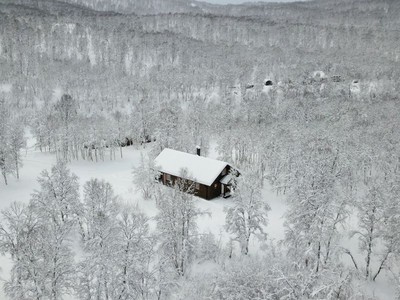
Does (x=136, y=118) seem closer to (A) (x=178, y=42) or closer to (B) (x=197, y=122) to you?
(B) (x=197, y=122)

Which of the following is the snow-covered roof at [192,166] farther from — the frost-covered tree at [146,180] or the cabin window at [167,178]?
the frost-covered tree at [146,180]

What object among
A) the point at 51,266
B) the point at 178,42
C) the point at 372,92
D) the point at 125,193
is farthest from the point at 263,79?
the point at 51,266

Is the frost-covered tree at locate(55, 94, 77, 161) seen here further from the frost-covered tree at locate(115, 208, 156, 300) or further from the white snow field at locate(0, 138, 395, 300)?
the frost-covered tree at locate(115, 208, 156, 300)

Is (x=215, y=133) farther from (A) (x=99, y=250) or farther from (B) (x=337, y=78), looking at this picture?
(B) (x=337, y=78)

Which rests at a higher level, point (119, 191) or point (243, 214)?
point (243, 214)

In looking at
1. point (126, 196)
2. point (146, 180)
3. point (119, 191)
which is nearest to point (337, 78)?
point (146, 180)

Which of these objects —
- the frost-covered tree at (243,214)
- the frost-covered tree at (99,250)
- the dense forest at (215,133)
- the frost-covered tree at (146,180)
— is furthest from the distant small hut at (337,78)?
the frost-covered tree at (99,250)
